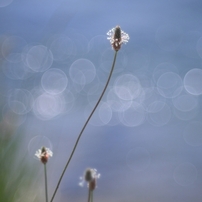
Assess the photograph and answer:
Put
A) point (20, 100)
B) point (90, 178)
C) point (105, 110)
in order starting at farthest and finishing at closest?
point (105, 110)
point (20, 100)
point (90, 178)

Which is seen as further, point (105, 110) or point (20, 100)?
point (105, 110)

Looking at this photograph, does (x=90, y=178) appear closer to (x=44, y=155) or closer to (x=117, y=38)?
(x=44, y=155)

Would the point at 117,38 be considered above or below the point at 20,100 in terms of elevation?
above

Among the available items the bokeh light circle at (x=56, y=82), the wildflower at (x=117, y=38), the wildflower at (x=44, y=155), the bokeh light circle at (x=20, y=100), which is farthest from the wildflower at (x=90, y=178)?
the bokeh light circle at (x=56, y=82)

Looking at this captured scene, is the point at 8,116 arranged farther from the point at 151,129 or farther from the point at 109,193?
the point at 151,129

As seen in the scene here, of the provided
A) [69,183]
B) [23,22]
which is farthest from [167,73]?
[69,183]

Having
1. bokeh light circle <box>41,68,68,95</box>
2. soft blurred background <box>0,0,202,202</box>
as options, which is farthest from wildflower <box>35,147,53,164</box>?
bokeh light circle <box>41,68,68,95</box>

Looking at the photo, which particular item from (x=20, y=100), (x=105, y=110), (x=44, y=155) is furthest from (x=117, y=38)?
(x=105, y=110)

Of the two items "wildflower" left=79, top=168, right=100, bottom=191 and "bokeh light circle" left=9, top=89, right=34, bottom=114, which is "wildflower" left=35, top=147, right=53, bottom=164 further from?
"bokeh light circle" left=9, top=89, right=34, bottom=114

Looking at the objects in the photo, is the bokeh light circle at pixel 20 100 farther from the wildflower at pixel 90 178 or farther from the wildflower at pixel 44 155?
the wildflower at pixel 90 178
